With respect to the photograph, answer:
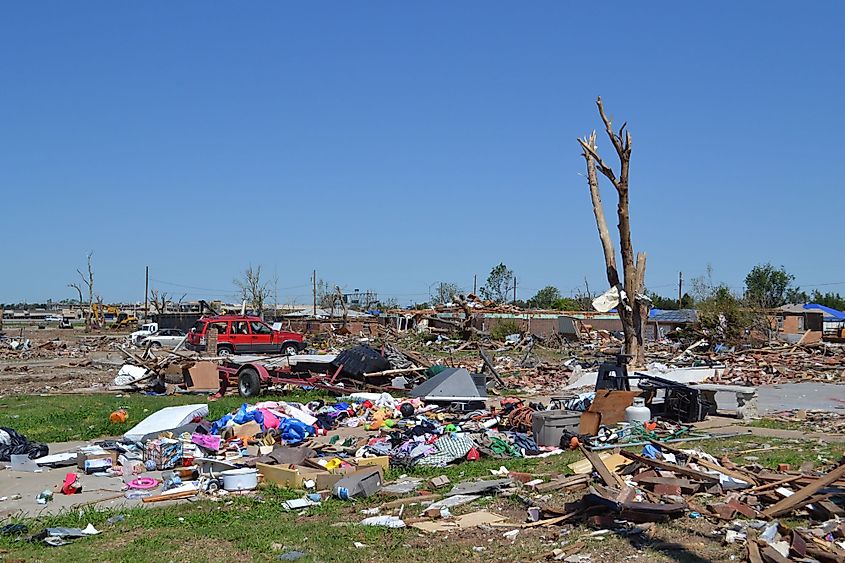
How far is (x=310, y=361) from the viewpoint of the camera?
72.4 feet

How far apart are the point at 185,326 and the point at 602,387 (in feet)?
151

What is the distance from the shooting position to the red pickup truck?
3234 cm

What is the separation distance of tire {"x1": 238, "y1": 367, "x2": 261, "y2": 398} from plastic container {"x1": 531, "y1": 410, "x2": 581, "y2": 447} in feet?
32.2

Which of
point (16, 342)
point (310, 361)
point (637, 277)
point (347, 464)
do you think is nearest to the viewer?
→ point (347, 464)

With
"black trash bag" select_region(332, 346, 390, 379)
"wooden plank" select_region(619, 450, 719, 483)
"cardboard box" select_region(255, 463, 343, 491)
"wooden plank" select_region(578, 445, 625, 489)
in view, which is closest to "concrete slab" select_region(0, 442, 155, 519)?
"cardboard box" select_region(255, 463, 343, 491)

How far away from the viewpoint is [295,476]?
1032 centimetres

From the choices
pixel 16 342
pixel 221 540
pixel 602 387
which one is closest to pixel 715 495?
pixel 221 540

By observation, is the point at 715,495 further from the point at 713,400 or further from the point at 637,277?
the point at 637,277

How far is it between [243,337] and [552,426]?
70.7 ft

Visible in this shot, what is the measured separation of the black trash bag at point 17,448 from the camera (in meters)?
12.7

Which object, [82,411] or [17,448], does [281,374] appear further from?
[17,448]

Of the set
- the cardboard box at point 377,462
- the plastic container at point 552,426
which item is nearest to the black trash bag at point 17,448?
the cardboard box at point 377,462

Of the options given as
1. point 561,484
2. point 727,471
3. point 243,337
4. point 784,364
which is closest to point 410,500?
point 561,484

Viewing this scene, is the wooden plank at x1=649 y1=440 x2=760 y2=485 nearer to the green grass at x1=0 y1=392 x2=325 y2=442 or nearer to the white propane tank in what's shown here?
the white propane tank
